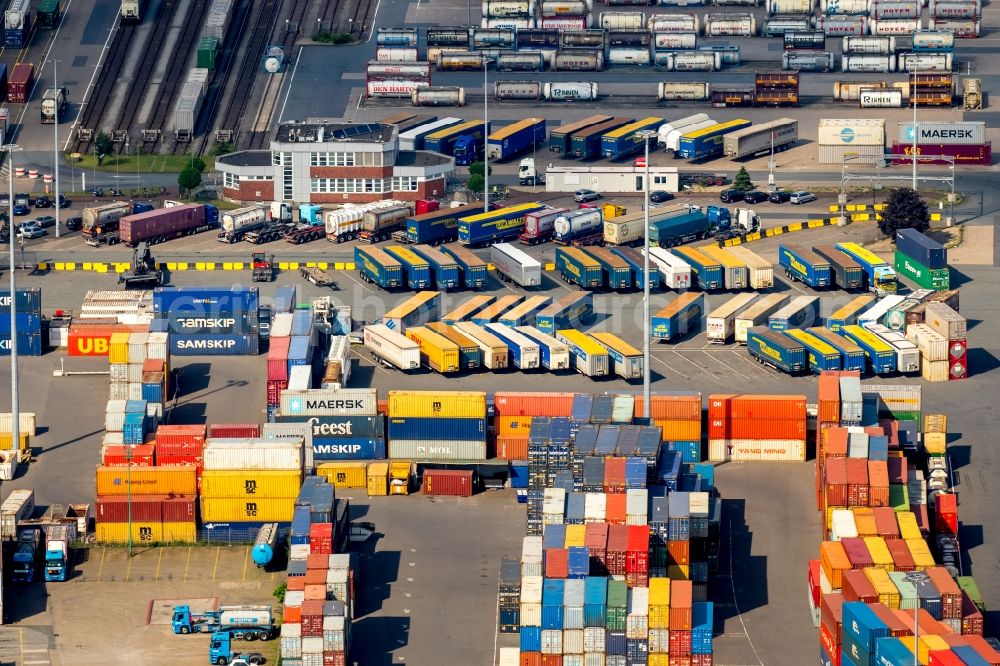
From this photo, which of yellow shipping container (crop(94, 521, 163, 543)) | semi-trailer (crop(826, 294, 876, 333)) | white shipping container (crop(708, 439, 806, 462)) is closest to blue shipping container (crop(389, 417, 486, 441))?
white shipping container (crop(708, 439, 806, 462))

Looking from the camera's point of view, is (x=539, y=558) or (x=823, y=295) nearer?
(x=539, y=558)

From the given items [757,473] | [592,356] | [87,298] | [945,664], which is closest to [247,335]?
[87,298]

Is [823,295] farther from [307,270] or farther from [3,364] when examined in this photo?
[3,364]

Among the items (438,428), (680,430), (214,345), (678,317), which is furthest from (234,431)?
(678,317)

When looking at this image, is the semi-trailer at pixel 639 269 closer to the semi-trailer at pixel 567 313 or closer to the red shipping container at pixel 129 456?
the semi-trailer at pixel 567 313

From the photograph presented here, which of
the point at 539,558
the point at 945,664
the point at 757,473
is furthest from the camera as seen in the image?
the point at 757,473

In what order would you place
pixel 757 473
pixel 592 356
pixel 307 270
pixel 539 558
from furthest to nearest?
1. pixel 307 270
2. pixel 592 356
3. pixel 757 473
4. pixel 539 558

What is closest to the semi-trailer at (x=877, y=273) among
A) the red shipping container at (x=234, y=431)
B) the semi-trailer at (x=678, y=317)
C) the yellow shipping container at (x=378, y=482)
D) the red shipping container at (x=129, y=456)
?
the semi-trailer at (x=678, y=317)

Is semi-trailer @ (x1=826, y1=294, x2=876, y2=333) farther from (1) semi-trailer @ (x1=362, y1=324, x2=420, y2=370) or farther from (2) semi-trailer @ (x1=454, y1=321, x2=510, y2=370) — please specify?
(1) semi-trailer @ (x1=362, y1=324, x2=420, y2=370)
